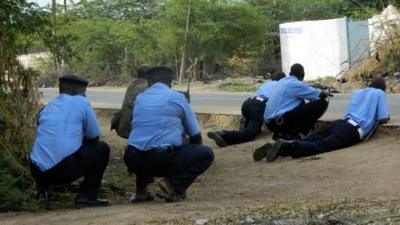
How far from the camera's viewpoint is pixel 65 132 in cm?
673

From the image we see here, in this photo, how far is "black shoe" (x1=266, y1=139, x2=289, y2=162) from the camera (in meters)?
9.62

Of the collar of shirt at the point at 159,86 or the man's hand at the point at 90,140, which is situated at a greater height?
the collar of shirt at the point at 159,86

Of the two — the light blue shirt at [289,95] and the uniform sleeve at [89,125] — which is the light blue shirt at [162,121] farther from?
the light blue shirt at [289,95]

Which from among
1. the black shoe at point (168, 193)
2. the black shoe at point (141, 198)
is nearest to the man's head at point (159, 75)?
the black shoe at point (168, 193)

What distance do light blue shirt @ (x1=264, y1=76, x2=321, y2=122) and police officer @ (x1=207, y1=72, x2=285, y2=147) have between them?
910mm

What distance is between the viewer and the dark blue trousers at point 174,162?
6.94 meters

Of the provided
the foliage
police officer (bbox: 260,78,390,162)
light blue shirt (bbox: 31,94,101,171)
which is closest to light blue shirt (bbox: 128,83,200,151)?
light blue shirt (bbox: 31,94,101,171)

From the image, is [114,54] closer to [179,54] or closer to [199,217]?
[179,54]

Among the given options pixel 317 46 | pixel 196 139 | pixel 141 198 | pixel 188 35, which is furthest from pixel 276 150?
pixel 188 35

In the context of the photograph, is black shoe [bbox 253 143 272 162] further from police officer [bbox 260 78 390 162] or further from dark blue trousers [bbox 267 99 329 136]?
dark blue trousers [bbox 267 99 329 136]

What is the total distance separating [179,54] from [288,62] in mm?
7865

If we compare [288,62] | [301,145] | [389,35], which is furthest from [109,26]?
[301,145]

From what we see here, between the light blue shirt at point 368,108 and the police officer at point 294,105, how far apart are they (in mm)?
944

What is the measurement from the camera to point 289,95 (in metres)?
10.8
